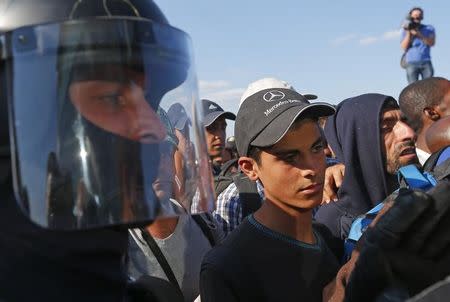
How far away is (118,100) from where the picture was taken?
110 centimetres

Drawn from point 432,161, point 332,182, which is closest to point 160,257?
point 432,161

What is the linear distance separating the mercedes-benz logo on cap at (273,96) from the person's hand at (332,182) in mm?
1301

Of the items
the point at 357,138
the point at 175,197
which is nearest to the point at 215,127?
the point at 357,138

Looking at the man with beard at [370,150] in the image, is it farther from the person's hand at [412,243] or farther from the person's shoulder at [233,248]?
the person's hand at [412,243]

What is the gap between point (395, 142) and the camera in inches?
107

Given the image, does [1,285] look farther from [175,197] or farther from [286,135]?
[286,135]

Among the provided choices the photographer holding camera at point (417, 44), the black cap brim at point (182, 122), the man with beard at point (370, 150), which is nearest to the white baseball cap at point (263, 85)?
the man with beard at point (370, 150)

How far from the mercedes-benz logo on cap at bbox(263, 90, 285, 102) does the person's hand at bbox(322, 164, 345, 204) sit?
130 cm

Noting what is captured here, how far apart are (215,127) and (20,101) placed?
12.1 feet

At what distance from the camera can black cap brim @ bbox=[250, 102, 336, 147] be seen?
1.88 metres

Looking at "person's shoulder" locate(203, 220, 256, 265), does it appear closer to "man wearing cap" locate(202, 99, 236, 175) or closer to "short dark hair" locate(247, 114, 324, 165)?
"short dark hair" locate(247, 114, 324, 165)

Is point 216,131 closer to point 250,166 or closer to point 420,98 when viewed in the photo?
point 420,98

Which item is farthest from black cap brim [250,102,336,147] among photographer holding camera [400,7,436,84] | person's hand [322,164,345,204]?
photographer holding camera [400,7,436,84]

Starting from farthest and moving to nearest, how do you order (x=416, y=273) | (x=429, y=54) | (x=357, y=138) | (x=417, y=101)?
(x=429, y=54)
(x=417, y=101)
(x=357, y=138)
(x=416, y=273)
